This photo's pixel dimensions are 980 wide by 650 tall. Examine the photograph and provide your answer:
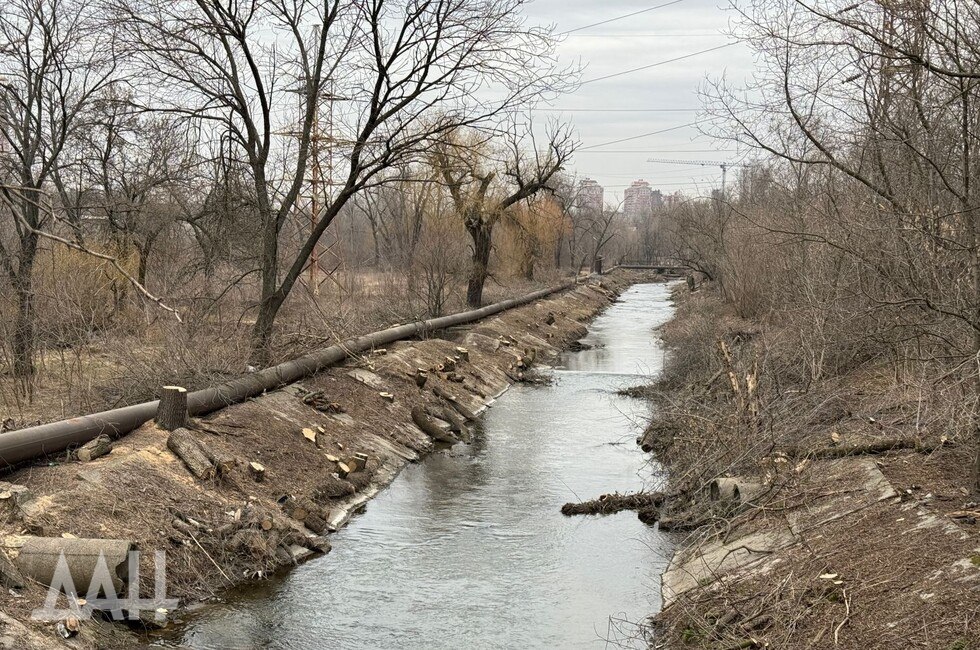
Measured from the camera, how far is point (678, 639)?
7.05m

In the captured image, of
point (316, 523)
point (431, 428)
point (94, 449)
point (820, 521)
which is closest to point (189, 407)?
point (94, 449)

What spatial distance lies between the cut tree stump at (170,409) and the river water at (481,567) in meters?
2.31

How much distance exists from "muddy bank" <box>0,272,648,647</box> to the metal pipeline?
0.17m

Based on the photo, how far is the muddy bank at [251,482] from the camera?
26.0 feet

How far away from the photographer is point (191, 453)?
388 inches

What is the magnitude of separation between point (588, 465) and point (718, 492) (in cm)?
378

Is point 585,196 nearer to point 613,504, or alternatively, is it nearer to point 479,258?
point 479,258

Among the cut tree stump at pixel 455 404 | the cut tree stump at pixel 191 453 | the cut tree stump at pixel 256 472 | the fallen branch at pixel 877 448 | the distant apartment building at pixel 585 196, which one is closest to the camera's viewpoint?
the fallen branch at pixel 877 448

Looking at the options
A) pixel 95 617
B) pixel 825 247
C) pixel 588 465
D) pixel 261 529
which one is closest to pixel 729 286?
pixel 825 247

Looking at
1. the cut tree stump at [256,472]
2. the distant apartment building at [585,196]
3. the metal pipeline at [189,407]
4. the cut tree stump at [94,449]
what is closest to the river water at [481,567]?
the cut tree stump at [256,472]

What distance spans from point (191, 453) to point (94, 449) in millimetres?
1006

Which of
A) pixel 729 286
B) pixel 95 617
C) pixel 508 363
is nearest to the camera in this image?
pixel 95 617

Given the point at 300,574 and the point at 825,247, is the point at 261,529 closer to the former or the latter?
the point at 300,574

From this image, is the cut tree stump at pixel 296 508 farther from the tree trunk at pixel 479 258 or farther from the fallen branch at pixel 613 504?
the tree trunk at pixel 479 258
